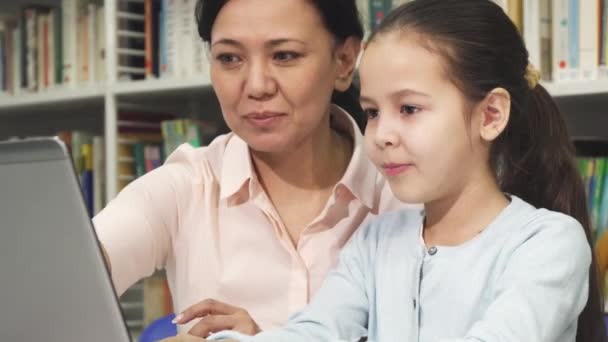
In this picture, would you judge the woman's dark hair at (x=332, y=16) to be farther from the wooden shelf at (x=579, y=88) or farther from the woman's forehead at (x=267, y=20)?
the wooden shelf at (x=579, y=88)

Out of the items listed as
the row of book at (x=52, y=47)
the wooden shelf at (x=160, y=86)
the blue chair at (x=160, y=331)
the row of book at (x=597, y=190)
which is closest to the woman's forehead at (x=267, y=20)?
the blue chair at (x=160, y=331)

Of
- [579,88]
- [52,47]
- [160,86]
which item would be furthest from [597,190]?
[52,47]

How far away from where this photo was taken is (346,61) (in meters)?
1.34

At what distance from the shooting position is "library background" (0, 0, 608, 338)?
1796mm

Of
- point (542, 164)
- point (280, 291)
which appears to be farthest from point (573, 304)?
point (280, 291)

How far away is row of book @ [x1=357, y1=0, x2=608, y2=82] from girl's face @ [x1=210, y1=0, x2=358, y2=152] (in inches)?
24.4

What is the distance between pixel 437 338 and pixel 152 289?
165 cm

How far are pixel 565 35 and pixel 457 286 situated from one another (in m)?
1.05

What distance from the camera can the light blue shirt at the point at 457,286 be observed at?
2.73 ft

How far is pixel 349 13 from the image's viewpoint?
4.34 feet

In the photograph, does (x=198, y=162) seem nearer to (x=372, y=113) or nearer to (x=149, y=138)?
(x=372, y=113)

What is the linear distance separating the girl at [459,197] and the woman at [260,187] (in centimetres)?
20

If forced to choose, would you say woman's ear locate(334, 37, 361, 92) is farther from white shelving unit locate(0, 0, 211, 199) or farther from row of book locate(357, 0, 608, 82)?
white shelving unit locate(0, 0, 211, 199)

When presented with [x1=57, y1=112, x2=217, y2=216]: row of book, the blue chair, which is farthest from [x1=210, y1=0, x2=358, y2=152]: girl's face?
[x1=57, y1=112, x2=217, y2=216]: row of book
